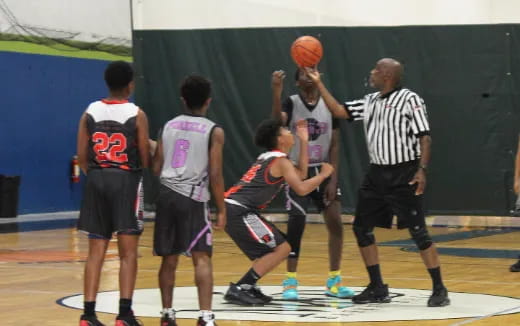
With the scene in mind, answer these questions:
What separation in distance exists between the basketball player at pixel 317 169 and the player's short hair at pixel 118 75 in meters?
2.05

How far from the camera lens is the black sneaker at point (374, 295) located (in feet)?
28.2

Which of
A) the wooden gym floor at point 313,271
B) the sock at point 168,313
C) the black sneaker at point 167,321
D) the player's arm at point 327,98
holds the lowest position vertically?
the wooden gym floor at point 313,271

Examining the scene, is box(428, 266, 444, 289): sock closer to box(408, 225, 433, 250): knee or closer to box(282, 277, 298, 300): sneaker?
box(408, 225, 433, 250): knee

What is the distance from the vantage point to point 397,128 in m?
8.52

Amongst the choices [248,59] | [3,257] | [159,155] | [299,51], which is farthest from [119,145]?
[248,59]

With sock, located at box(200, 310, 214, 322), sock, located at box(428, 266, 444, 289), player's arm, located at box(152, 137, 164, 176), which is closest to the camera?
sock, located at box(200, 310, 214, 322)

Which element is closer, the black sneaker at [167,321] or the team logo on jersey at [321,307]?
the black sneaker at [167,321]

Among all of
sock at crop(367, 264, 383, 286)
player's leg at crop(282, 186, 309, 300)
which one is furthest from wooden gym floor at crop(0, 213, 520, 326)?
player's leg at crop(282, 186, 309, 300)

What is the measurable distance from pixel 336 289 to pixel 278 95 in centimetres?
158

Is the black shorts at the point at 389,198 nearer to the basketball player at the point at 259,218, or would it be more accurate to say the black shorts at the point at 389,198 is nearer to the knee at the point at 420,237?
the knee at the point at 420,237

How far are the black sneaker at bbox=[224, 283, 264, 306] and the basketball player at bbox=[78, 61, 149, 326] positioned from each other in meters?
1.50

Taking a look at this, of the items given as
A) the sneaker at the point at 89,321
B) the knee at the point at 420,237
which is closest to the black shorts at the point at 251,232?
the knee at the point at 420,237

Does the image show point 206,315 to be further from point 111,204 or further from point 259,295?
point 259,295

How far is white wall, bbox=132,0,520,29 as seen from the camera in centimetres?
1747
